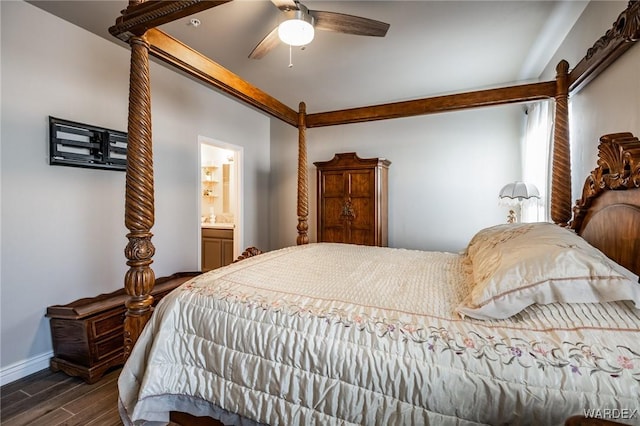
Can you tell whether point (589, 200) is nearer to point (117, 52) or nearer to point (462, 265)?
point (462, 265)

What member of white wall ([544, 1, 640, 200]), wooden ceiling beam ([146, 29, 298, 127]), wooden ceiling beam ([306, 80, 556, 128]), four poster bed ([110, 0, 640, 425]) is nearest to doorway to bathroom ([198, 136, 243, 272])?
wooden ceiling beam ([146, 29, 298, 127])

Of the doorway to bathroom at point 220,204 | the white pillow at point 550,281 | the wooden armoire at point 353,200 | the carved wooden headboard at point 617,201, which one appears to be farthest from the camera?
the doorway to bathroom at point 220,204

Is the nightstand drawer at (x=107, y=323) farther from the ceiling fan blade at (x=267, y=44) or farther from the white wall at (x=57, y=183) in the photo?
the ceiling fan blade at (x=267, y=44)

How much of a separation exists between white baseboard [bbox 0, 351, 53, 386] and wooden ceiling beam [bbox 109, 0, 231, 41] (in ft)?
7.76

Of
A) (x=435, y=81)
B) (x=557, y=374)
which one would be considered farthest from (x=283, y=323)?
(x=435, y=81)

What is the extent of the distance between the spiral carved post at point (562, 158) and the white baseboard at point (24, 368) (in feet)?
12.6

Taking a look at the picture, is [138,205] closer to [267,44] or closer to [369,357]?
[369,357]

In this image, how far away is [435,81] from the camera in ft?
10.8

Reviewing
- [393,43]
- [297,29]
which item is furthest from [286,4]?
[393,43]

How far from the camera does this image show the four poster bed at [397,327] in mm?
750

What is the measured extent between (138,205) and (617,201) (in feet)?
7.17

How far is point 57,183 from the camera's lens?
2.19 meters

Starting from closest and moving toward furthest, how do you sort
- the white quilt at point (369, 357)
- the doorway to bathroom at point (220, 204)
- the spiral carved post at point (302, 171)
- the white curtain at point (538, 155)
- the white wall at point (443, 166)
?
the white quilt at point (369, 357) → the white curtain at point (538, 155) → the spiral carved post at point (302, 171) → the white wall at point (443, 166) → the doorway to bathroom at point (220, 204)

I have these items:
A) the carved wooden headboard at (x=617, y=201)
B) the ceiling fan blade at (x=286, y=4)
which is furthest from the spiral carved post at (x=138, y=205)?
the carved wooden headboard at (x=617, y=201)
